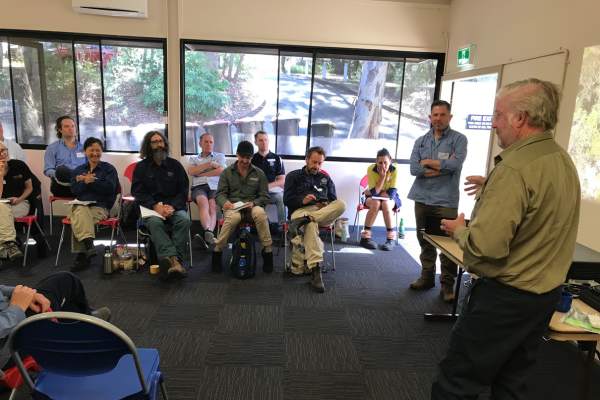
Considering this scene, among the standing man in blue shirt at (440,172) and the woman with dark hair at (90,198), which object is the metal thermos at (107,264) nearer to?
the woman with dark hair at (90,198)

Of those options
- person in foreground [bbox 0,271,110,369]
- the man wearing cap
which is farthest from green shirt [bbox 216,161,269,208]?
person in foreground [bbox 0,271,110,369]

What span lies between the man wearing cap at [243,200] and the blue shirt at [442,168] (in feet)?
4.81

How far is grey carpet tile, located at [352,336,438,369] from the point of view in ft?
8.50

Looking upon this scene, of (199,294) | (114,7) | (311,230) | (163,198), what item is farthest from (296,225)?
(114,7)

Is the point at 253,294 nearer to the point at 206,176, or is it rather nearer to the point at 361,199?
the point at 206,176

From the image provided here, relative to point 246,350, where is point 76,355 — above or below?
above

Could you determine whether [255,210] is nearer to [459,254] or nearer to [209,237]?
[209,237]

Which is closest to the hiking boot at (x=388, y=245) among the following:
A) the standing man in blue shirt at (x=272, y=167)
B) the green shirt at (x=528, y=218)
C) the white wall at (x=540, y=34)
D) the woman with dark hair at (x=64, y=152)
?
the standing man in blue shirt at (x=272, y=167)

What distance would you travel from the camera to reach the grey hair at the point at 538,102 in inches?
57.8

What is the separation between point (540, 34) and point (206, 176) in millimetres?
3683

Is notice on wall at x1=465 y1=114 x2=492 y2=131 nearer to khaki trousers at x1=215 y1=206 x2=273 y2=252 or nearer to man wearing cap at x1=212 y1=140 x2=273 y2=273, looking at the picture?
man wearing cap at x1=212 y1=140 x2=273 y2=273

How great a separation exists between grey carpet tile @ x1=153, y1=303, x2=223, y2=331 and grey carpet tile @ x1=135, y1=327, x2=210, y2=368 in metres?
0.07

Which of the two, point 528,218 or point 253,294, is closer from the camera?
point 528,218

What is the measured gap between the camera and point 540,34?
3488mm
